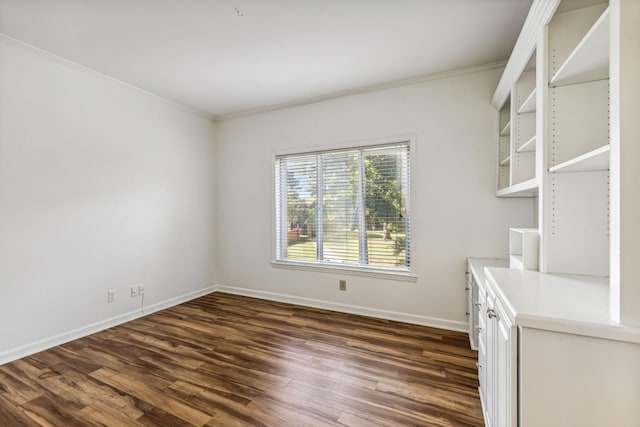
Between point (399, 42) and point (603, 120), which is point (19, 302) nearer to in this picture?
point (399, 42)

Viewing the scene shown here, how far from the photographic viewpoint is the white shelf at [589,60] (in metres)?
1.16

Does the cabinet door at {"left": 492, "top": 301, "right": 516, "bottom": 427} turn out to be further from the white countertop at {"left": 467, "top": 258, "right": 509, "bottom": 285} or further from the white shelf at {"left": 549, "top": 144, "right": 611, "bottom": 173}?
the white countertop at {"left": 467, "top": 258, "right": 509, "bottom": 285}

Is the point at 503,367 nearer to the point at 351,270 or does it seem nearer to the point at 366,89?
the point at 351,270

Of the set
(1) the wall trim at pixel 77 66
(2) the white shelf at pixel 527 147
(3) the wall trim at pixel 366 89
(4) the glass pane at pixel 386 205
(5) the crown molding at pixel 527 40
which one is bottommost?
(4) the glass pane at pixel 386 205

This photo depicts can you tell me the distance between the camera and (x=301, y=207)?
395cm

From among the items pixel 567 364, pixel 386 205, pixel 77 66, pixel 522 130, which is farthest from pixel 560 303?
pixel 77 66

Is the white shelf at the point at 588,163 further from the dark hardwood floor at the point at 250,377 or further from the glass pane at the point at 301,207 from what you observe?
the glass pane at the point at 301,207

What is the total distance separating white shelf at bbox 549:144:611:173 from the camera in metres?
1.13

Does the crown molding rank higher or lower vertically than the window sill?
higher

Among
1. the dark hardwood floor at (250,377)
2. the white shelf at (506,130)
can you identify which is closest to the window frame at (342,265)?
the dark hardwood floor at (250,377)

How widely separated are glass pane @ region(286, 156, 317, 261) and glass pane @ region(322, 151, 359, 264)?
0.17 m

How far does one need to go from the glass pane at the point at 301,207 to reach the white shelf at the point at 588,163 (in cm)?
269

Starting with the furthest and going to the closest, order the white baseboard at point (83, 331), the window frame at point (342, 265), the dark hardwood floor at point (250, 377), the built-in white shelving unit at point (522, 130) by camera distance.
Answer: the window frame at point (342, 265) < the white baseboard at point (83, 331) < the built-in white shelving unit at point (522, 130) < the dark hardwood floor at point (250, 377)

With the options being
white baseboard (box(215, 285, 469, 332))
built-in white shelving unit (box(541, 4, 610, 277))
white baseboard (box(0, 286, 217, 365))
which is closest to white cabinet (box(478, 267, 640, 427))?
built-in white shelving unit (box(541, 4, 610, 277))
